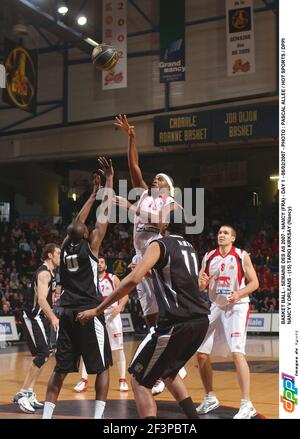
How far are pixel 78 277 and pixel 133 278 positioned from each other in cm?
165

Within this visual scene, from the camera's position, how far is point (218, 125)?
1820 cm

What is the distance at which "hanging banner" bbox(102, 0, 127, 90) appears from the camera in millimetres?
17969

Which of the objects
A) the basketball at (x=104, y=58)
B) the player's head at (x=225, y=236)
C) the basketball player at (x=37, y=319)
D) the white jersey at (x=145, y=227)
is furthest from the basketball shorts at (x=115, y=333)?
the basketball at (x=104, y=58)

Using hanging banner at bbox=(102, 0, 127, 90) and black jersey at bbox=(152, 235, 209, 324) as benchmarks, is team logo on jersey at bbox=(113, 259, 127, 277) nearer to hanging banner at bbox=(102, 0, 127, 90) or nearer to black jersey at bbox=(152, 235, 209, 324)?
hanging banner at bbox=(102, 0, 127, 90)

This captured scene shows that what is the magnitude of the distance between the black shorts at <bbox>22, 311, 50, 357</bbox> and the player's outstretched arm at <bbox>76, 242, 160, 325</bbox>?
3051 mm

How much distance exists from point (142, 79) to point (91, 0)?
10.4ft

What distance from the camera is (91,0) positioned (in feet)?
67.3

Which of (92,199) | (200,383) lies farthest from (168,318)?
(200,383)

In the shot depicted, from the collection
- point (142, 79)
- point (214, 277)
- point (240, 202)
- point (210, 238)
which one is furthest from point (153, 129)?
point (214, 277)

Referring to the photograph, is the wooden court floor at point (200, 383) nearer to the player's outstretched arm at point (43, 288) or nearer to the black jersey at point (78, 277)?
the player's outstretched arm at point (43, 288)

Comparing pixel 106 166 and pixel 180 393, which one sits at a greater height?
pixel 106 166

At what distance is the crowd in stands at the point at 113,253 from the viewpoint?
17.7 m

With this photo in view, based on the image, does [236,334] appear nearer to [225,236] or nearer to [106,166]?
[225,236]
